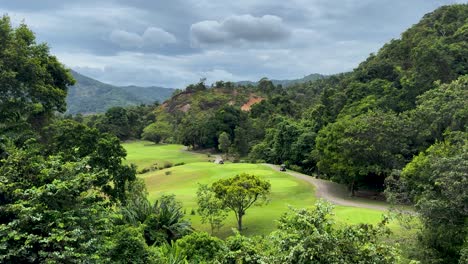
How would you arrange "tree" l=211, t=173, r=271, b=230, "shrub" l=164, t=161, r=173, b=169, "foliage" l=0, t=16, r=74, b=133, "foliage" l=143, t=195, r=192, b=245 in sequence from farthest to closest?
"shrub" l=164, t=161, r=173, b=169
"tree" l=211, t=173, r=271, b=230
"foliage" l=143, t=195, r=192, b=245
"foliage" l=0, t=16, r=74, b=133

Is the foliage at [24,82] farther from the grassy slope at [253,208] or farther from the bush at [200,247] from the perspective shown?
the grassy slope at [253,208]

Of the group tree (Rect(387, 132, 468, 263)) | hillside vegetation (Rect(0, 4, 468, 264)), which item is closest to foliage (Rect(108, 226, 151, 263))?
hillside vegetation (Rect(0, 4, 468, 264))

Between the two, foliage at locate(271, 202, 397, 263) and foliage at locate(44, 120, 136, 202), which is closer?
foliage at locate(271, 202, 397, 263)

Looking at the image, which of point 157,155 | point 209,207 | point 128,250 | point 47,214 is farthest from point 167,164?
point 47,214

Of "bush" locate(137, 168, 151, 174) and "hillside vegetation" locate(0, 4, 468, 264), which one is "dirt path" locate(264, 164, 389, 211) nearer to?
"hillside vegetation" locate(0, 4, 468, 264)

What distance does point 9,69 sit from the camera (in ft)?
60.7

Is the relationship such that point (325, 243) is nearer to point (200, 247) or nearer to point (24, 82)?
point (200, 247)

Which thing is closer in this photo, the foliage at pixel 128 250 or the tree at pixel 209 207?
the foliage at pixel 128 250

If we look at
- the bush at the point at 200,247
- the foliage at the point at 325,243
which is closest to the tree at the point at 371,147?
the bush at the point at 200,247

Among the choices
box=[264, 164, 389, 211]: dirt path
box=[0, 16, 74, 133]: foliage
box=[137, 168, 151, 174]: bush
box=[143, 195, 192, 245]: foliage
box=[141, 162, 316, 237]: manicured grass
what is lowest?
box=[137, 168, 151, 174]: bush

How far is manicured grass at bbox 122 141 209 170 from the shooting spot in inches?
2539

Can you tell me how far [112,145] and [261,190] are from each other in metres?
9.54

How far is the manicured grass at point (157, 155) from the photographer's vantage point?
6450 centimetres

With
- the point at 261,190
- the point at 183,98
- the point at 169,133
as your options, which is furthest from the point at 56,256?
the point at 183,98
